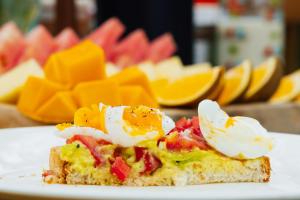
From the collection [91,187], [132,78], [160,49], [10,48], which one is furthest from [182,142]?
[160,49]

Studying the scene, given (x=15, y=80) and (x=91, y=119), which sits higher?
(x=15, y=80)

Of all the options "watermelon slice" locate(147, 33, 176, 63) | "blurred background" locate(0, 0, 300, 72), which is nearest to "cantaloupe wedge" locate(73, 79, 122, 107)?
"watermelon slice" locate(147, 33, 176, 63)

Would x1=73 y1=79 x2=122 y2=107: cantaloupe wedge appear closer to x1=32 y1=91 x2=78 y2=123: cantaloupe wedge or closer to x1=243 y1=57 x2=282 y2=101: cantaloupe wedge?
x1=32 y1=91 x2=78 y2=123: cantaloupe wedge

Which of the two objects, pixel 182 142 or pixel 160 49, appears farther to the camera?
pixel 160 49

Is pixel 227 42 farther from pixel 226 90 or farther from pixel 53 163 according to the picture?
pixel 53 163

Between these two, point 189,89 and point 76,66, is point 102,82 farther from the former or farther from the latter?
point 189,89

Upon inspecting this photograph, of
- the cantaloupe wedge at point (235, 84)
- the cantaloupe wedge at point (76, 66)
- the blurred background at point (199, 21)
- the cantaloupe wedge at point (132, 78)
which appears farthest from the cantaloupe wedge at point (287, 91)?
the blurred background at point (199, 21)
